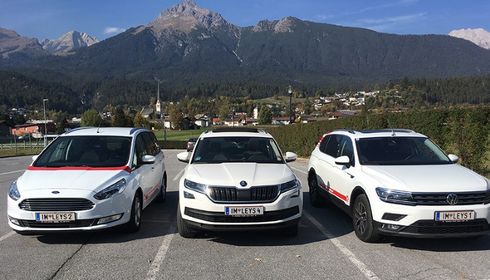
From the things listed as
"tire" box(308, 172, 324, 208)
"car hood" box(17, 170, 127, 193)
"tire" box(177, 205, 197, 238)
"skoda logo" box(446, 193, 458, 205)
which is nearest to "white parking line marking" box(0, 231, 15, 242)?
"car hood" box(17, 170, 127, 193)

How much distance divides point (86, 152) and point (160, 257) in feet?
9.40

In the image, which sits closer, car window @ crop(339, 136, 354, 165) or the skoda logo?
the skoda logo

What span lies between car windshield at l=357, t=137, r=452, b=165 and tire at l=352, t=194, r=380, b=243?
768 millimetres

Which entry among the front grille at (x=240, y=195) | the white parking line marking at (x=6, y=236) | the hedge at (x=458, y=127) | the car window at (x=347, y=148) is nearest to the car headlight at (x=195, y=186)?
the front grille at (x=240, y=195)

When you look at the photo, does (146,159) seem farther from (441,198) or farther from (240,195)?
(441,198)

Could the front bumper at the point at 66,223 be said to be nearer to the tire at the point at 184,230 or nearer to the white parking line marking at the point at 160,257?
the white parking line marking at the point at 160,257

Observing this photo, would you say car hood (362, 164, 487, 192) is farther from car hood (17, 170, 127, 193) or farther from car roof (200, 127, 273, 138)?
car hood (17, 170, 127, 193)

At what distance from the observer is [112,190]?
22.4 feet

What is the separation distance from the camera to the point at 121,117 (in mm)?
104250

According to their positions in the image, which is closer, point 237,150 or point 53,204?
point 53,204

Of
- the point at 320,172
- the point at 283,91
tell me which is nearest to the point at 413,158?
the point at 320,172

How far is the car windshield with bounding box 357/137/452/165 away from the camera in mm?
7516

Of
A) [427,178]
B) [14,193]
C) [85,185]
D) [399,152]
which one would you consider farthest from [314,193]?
[14,193]

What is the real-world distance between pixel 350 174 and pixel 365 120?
14393mm
